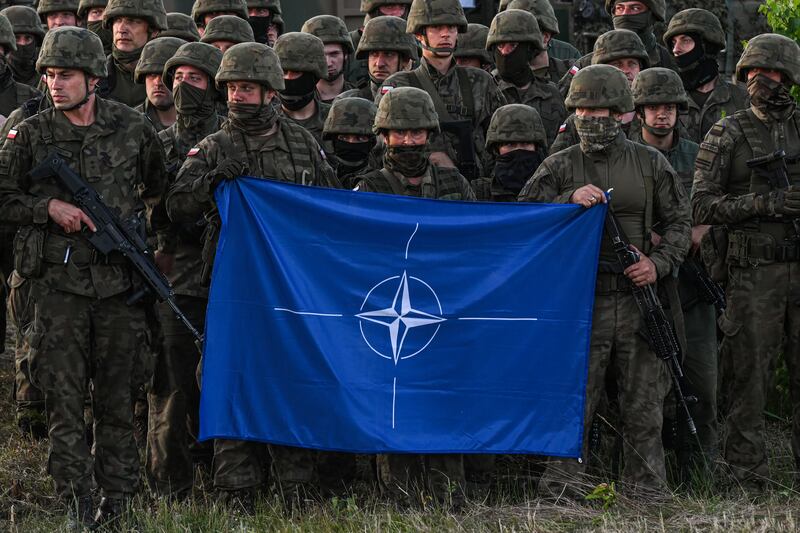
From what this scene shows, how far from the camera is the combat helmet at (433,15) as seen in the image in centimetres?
1118

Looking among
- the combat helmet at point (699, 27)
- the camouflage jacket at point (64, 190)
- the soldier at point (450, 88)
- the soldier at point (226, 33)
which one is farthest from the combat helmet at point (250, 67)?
the combat helmet at point (699, 27)

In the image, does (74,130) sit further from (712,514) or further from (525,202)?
(712,514)

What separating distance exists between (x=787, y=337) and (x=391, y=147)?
2.55 m

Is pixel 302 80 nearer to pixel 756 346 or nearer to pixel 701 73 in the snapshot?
pixel 701 73

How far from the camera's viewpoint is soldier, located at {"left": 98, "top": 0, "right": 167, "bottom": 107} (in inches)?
444

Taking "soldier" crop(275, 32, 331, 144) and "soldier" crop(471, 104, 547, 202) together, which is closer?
"soldier" crop(471, 104, 547, 202)

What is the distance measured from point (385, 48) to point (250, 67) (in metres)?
2.76

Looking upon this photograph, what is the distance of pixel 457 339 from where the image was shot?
28.8 ft

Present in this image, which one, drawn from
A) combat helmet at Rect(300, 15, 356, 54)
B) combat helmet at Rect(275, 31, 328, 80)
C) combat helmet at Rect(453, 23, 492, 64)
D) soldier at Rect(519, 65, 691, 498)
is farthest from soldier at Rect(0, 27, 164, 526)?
combat helmet at Rect(453, 23, 492, 64)

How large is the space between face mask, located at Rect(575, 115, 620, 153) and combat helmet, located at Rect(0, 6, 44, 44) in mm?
5234

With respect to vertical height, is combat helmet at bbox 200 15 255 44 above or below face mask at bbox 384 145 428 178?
above

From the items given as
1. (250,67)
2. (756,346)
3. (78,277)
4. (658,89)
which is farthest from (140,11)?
(756,346)

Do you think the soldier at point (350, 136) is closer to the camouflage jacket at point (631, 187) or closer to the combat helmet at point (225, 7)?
the camouflage jacket at point (631, 187)

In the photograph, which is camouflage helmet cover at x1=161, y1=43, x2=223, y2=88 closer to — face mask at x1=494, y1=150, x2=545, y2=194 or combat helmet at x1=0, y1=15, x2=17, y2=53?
face mask at x1=494, y1=150, x2=545, y2=194
